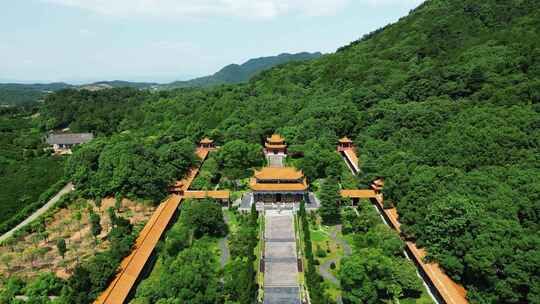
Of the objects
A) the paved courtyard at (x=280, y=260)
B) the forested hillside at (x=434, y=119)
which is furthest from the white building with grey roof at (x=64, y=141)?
the paved courtyard at (x=280, y=260)

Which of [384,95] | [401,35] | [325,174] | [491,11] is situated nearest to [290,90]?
[384,95]

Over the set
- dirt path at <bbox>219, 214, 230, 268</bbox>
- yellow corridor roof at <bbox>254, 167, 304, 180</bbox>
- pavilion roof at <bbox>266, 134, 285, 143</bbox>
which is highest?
pavilion roof at <bbox>266, 134, 285, 143</bbox>

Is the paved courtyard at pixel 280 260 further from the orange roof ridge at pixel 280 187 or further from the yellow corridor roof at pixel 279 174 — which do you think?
the yellow corridor roof at pixel 279 174

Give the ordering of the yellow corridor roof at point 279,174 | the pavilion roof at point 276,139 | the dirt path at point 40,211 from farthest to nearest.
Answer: the pavilion roof at point 276,139 < the yellow corridor roof at point 279,174 < the dirt path at point 40,211

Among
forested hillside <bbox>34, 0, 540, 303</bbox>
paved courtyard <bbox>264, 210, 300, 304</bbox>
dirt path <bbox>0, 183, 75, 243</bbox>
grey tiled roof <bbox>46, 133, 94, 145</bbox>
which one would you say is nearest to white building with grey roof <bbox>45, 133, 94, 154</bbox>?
grey tiled roof <bbox>46, 133, 94, 145</bbox>

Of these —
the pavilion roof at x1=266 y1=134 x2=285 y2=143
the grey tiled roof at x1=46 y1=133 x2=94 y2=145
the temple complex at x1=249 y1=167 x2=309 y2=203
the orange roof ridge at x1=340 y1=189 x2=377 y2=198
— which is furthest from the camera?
the grey tiled roof at x1=46 y1=133 x2=94 y2=145

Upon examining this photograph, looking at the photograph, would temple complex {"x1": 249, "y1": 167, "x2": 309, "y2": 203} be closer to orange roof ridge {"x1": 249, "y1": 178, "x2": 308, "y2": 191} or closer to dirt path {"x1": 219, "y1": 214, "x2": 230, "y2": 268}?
orange roof ridge {"x1": 249, "y1": 178, "x2": 308, "y2": 191}
